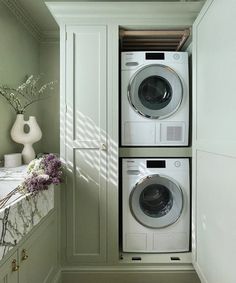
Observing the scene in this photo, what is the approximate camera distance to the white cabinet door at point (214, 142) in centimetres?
121

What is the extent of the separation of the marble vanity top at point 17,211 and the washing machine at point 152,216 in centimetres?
70

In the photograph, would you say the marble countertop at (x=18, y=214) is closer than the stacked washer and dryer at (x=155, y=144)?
Yes

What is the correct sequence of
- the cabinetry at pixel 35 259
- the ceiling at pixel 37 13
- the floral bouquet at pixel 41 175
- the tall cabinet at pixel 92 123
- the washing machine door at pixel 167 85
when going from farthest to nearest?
1. the ceiling at pixel 37 13
2. the washing machine door at pixel 167 85
3. the tall cabinet at pixel 92 123
4. the floral bouquet at pixel 41 175
5. the cabinetry at pixel 35 259

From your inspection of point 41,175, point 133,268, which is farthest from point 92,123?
point 133,268

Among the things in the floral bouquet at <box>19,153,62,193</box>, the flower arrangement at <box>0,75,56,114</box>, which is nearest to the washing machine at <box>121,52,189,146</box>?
the floral bouquet at <box>19,153,62,193</box>

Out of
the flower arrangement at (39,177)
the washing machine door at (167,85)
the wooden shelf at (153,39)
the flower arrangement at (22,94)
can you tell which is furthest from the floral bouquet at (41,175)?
the wooden shelf at (153,39)

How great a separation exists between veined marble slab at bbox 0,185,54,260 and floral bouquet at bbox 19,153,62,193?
0.06m

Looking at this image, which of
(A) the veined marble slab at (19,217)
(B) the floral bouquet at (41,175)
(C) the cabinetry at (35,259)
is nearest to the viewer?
(A) the veined marble slab at (19,217)

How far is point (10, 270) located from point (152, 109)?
1516 millimetres

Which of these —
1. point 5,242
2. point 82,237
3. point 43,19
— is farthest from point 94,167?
point 43,19

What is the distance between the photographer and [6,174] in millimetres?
1661

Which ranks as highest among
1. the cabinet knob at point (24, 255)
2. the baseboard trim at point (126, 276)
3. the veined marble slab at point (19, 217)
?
the veined marble slab at point (19, 217)

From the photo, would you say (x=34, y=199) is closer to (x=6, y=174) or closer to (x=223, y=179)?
(x=6, y=174)

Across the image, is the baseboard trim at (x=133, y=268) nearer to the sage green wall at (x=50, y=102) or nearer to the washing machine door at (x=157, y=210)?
the washing machine door at (x=157, y=210)
